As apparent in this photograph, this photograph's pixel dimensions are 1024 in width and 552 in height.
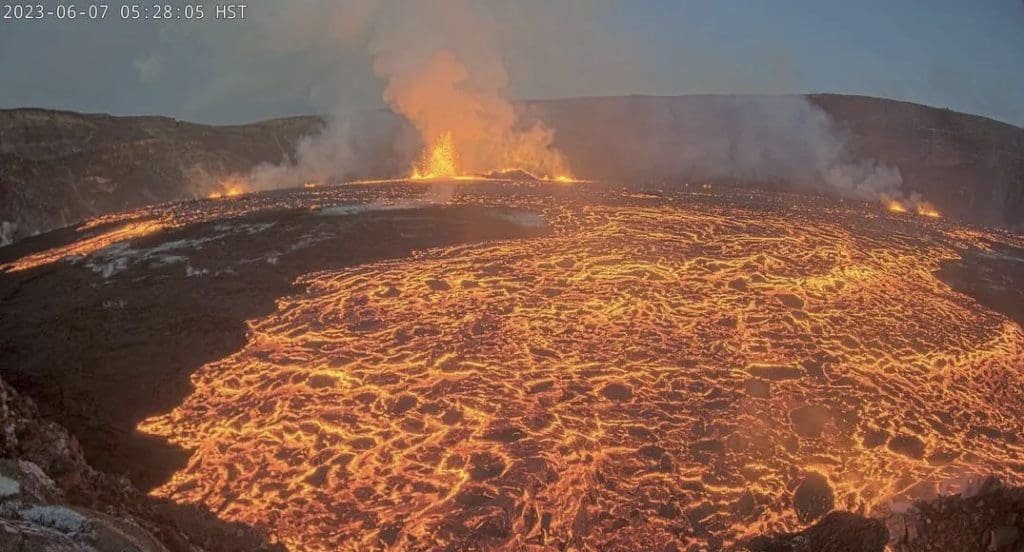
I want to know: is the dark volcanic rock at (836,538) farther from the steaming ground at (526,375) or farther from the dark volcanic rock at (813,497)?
the dark volcanic rock at (813,497)

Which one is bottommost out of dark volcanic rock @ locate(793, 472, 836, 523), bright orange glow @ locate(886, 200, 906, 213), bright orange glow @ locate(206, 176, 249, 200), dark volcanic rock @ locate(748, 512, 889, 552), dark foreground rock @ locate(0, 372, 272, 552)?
→ dark volcanic rock @ locate(793, 472, 836, 523)

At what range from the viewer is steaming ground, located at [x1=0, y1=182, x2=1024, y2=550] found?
769cm

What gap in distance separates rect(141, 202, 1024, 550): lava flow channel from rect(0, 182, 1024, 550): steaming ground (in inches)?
1.9

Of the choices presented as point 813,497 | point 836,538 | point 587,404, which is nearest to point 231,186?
point 587,404

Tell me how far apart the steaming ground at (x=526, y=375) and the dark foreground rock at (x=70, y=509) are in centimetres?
54

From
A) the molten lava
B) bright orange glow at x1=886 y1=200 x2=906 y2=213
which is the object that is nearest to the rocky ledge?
bright orange glow at x1=886 y1=200 x2=906 y2=213

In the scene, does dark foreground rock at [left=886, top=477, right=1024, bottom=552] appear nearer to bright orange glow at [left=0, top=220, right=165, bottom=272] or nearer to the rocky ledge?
the rocky ledge

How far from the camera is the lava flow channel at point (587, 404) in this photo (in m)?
7.51

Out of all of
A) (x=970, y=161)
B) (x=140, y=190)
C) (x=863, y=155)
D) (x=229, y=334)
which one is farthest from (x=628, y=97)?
(x=229, y=334)

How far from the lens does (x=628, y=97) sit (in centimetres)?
5228

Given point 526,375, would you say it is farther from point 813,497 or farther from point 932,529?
point 932,529

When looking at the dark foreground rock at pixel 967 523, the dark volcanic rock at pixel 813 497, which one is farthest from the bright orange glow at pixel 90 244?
the dark foreground rock at pixel 967 523

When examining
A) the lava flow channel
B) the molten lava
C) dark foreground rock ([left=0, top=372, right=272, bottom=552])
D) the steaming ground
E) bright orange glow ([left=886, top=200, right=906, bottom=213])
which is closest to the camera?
dark foreground rock ([left=0, top=372, right=272, bottom=552])

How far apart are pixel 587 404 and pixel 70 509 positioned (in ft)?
22.7
